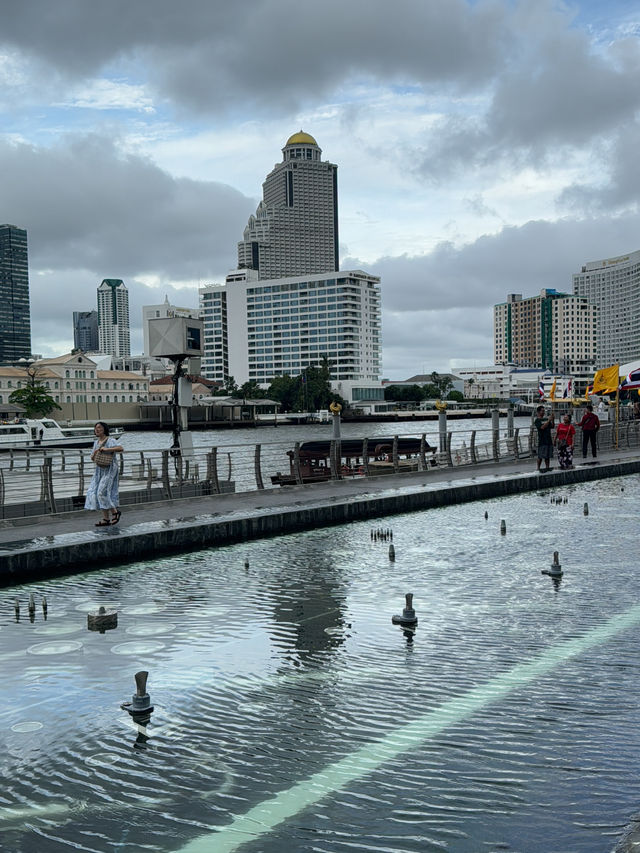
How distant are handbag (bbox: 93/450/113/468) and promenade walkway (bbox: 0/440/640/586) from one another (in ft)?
3.57

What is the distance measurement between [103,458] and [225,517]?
2.61m

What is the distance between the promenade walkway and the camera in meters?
12.0

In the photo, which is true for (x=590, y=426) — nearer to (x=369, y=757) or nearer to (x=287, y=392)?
(x=369, y=757)

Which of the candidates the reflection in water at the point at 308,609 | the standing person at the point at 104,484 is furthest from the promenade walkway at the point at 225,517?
the reflection in water at the point at 308,609

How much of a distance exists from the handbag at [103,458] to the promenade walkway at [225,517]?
109 centimetres

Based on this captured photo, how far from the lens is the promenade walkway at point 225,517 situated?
11984mm

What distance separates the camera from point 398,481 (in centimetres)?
2258

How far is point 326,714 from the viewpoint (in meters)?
6.22

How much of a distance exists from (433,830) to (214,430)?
143 meters

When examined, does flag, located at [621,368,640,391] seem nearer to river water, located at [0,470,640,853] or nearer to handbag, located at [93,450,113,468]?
river water, located at [0,470,640,853]

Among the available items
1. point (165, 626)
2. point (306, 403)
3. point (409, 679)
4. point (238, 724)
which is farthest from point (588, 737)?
point (306, 403)

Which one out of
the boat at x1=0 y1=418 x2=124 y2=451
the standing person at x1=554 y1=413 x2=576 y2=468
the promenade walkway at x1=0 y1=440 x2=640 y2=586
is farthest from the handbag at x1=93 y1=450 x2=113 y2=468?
the boat at x1=0 y1=418 x2=124 y2=451

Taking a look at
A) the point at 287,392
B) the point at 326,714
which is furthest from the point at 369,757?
the point at 287,392

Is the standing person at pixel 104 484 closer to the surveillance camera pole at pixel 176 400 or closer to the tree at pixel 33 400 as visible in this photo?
the surveillance camera pole at pixel 176 400
